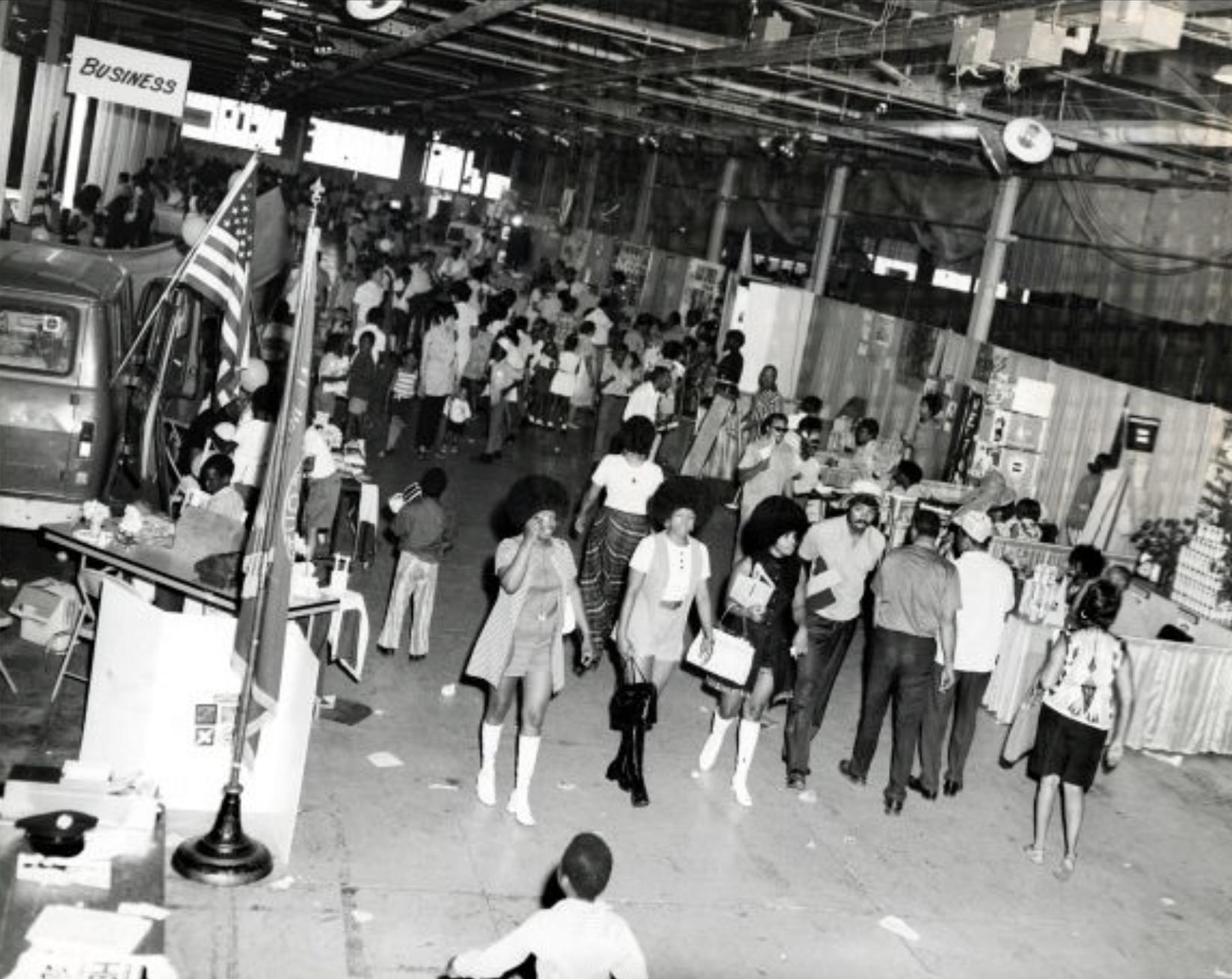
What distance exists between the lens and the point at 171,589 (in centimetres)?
802

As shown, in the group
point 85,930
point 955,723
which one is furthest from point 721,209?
point 85,930

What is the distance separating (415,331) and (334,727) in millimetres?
14999

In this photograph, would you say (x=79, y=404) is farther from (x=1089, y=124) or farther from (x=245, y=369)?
(x=1089, y=124)

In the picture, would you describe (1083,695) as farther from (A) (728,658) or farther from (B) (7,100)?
(B) (7,100)

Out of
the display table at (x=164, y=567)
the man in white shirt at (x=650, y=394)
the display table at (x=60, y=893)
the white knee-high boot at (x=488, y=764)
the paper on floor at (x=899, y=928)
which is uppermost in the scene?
the man in white shirt at (x=650, y=394)

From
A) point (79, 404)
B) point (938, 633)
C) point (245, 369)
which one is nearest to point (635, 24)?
point (245, 369)

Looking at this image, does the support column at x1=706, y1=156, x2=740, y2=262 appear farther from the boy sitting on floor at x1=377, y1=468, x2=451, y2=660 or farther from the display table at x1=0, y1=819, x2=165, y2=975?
the display table at x1=0, y1=819, x2=165, y2=975

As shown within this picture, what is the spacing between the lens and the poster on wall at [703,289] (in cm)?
2539

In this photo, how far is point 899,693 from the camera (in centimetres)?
925

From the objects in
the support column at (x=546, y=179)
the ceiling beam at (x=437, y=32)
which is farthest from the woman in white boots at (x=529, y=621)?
the support column at (x=546, y=179)

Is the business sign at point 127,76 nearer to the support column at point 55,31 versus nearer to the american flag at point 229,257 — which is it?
the support column at point 55,31

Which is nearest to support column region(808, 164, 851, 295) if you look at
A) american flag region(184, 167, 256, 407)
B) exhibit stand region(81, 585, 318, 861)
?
american flag region(184, 167, 256, 407)

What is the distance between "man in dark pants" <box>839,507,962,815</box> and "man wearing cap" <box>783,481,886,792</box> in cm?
17

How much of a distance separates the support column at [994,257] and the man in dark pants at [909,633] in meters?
11.7
